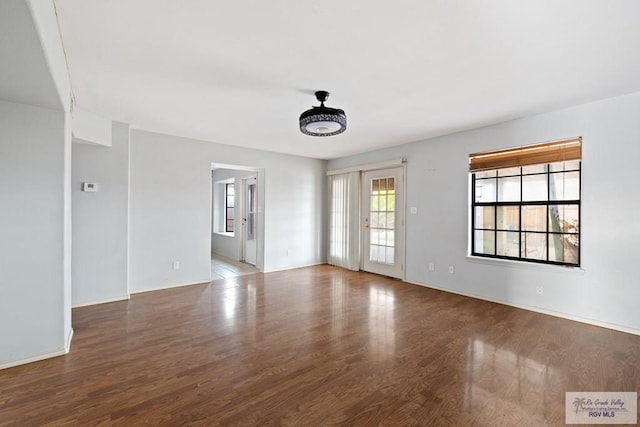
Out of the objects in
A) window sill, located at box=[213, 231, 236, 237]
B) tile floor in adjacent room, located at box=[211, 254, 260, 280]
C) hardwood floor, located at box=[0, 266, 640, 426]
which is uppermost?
window sill, located at box=[213, 231, 236, 237]

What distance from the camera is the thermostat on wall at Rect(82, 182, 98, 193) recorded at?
367 centimetres

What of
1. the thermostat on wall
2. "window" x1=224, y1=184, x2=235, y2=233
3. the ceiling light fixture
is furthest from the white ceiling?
"window" x1=224, y1=184, x2=235, y2=233

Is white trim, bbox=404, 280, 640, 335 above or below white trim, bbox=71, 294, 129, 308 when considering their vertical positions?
above

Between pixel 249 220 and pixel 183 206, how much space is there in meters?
2.16

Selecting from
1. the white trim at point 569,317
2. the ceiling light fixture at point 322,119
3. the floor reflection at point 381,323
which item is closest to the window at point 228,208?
the floor reflection at point 381,323

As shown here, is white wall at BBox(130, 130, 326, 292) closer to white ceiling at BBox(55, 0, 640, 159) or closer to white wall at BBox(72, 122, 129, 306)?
white wall at BBox(72, 122, 129, 306)

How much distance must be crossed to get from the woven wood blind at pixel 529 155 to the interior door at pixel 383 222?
4.52 ft

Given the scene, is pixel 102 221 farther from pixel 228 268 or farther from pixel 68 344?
pixel 228 268

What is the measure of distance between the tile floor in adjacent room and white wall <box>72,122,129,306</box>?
5.55ft

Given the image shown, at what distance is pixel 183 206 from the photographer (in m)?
4.76

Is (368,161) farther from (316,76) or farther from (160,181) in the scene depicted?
(160,181)

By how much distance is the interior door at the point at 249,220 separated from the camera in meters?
6.64

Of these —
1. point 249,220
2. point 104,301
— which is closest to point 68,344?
point 104,301

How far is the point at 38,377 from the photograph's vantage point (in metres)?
2.14
